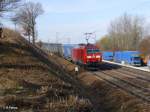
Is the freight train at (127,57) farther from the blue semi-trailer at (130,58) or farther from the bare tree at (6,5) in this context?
the bare tree at (6,5)

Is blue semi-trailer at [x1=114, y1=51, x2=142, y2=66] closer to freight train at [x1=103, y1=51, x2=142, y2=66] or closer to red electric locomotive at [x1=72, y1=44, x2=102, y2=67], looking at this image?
freight train at [x1=103, y1=51, x2=142, y2=66]

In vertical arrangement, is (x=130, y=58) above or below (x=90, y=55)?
below

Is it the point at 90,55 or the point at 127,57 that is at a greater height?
the point at 90,55

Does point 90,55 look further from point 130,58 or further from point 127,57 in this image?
point 127,57

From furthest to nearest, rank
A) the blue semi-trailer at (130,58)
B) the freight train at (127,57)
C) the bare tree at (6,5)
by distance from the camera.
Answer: the freight train at (127,57), the blue semi-trailer at (130,58), the bare tree at (6,5)

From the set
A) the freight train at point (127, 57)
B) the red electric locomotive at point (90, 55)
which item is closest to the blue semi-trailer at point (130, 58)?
the freight train at point (127, 57)

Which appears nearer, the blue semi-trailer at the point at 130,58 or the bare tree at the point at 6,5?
the bare tree at the point at 6,5

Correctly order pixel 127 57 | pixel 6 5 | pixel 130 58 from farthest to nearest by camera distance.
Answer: pixel 127 57 → pixel 130 58 → pixel 6 5

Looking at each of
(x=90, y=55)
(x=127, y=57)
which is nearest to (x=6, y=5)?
(x=90, y=55)

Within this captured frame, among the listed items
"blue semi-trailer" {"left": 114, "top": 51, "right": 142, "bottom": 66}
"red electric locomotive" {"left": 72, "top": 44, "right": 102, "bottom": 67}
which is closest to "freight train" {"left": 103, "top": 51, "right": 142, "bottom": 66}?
"blue semi-trailer" {"left": 114, "top": 51, "right": 142, "bottom": 66}

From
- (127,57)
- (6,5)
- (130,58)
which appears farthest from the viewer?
(127,57)

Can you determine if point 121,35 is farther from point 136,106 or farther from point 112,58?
point 136,106

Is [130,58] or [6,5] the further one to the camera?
[130,58]

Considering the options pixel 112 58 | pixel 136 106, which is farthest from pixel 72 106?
pixel 112 58
